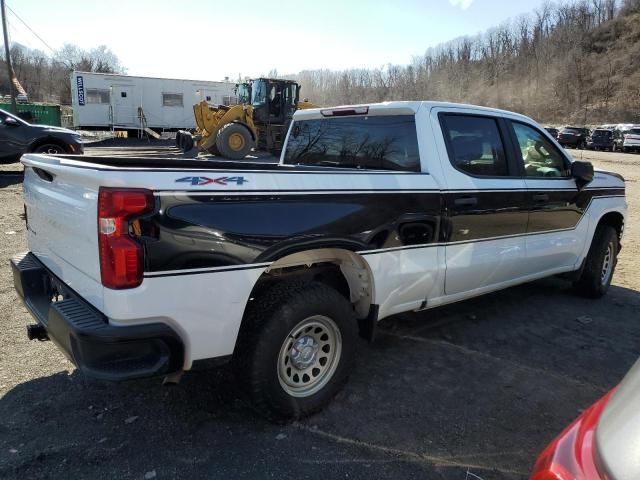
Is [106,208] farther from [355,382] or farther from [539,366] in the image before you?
[539,366]

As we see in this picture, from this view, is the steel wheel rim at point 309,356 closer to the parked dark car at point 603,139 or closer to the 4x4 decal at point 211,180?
the 4x4 decal at point 211,180

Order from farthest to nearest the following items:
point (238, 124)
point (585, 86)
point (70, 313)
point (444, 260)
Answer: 1. point (585, 86)
2. point (238, 124)
3. point (444, 260)
4. point (70, 313)

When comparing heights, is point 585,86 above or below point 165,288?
above

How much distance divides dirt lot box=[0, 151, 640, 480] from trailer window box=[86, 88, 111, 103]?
28.7 metres

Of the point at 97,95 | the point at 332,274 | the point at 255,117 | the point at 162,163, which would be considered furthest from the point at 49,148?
the point at 97,95

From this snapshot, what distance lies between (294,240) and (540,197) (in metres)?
2.85

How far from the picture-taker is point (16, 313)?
15.1 feet

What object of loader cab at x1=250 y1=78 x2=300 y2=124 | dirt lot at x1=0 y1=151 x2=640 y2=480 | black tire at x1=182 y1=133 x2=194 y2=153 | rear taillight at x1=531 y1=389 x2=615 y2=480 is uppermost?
loader cab at x1=250 y1=78 x2=300 y2=124

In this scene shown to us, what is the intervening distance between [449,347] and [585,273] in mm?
2352

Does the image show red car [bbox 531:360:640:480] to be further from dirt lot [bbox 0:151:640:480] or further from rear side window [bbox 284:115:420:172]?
rear side window [bbox 284:115:420:172]

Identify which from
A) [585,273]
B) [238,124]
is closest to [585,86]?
[238,124]

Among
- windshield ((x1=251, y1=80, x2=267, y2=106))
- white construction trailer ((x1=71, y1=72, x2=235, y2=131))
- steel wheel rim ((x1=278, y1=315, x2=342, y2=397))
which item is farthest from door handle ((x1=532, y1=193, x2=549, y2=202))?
white construction trailer ((x1=71, y1=72, x2=235, y2=131))

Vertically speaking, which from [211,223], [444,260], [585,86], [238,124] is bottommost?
[444,260]

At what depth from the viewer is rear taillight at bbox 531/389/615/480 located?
4.09 feet
